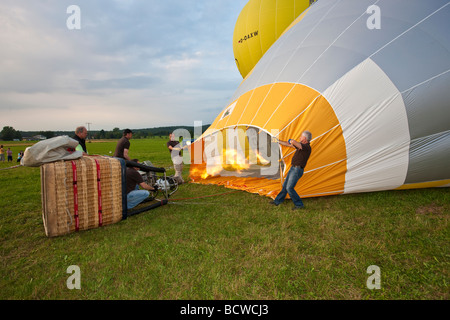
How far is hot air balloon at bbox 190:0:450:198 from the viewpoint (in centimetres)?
425

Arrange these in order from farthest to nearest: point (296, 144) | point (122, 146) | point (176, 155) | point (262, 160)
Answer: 1. point (262, 160)
2. point (176, 155)
3. point (122, 146)
4. point (296, 144)

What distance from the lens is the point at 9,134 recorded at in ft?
246

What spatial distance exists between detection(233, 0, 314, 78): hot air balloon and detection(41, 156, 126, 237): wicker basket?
774 cm

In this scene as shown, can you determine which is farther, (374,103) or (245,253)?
(374,103)

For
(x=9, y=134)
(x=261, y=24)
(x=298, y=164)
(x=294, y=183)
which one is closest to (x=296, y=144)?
(x=298, y=164)

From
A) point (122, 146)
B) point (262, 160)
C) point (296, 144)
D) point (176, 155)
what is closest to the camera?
point (296, 144)

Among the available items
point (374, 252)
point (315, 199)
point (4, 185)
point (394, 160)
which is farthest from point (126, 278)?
point (4, 185)

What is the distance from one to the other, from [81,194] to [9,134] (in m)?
95.8

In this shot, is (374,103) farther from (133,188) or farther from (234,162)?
(133,188)

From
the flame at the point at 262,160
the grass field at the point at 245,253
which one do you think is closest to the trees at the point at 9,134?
the grass field at the point at 245,253

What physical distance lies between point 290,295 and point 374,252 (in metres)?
1.28

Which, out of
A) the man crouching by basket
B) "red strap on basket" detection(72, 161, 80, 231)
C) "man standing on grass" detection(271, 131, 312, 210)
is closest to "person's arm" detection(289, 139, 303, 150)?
"man standing on grass" detection(271, 131, 312, 210)
